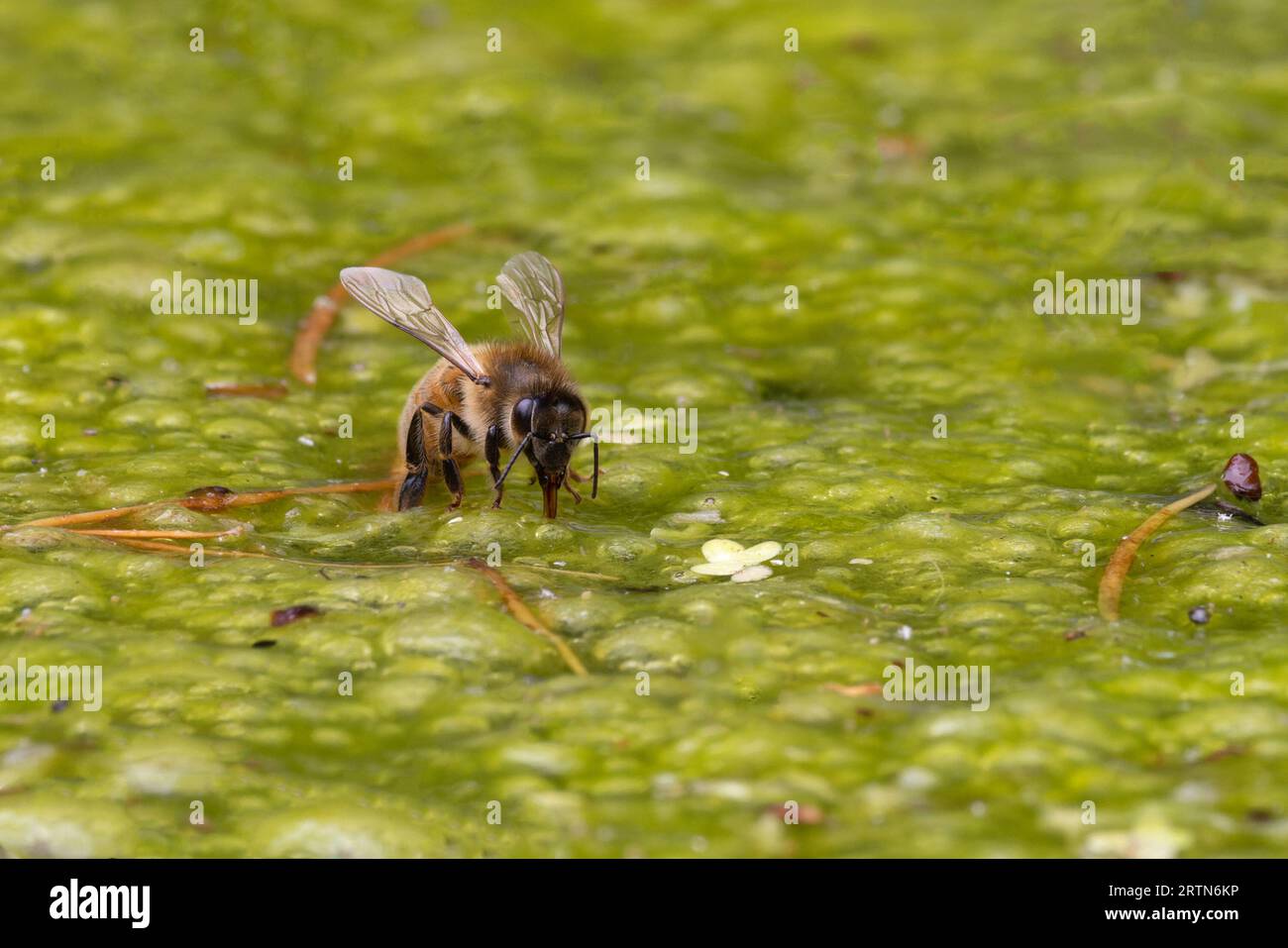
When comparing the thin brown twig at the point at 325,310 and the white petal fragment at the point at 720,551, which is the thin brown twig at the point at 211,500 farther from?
the white petal fragment at the point at 720,551

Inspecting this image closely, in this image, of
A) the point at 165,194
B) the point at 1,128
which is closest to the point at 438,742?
the point at 165,194

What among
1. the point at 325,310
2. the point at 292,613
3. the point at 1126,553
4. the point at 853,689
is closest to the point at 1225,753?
the point at 853,689

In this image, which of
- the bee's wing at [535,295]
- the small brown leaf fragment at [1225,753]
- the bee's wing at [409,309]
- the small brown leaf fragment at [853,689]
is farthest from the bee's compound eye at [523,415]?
the small brown leaf fragment at [1225,753]

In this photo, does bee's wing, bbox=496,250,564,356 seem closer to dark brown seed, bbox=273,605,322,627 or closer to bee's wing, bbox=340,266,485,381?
bee's wing, bbox=340,266,485,381

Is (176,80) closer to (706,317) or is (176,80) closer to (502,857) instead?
(706,317)

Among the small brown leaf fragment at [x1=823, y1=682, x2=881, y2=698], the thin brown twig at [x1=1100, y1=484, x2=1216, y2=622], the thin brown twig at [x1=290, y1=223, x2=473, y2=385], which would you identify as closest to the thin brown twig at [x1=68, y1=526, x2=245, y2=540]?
the thin brown twig at [x1=290, y1=223, x2=473, y2=385]

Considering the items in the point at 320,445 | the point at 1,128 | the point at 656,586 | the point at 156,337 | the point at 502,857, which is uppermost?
the point at 1,128
